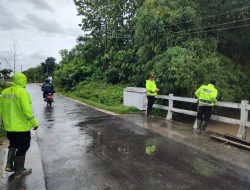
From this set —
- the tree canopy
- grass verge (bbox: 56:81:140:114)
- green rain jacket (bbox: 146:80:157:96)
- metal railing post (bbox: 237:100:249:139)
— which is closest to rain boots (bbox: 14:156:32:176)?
metal railing post (bbox: 237:100:249:139)

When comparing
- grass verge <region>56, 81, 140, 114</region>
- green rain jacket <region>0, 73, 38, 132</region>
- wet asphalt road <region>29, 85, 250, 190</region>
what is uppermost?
green rain jacket <region>0, 73, 38, 132</region>

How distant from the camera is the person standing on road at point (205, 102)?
8953 millimetres

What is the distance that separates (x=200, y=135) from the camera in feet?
28.2

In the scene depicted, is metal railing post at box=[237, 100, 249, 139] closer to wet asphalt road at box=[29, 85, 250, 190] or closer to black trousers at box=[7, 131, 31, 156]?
wet asphalt road at box=[29, 85, 250, 190]

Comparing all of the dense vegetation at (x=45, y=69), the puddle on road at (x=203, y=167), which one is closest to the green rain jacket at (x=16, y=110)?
the puddle on road at (x=203, y=167)

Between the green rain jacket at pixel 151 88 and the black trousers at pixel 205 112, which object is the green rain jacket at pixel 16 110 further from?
the green rain jacket at pixel 151 88

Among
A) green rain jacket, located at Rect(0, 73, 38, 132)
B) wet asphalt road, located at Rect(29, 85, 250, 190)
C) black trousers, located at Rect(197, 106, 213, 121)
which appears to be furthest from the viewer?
black trousers, located at Rect(197, 106, 213, 121)

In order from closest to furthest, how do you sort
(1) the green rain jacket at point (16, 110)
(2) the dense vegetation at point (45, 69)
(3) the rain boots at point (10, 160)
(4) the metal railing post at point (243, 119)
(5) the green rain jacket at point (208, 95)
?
(1) the green rain jacket at point (16, 110) < (3) the rain boots at point (10, 160) < (4) the metal railing post at point (243, 119) < (5) the green rain jacket at point (208, 95) < (2) the dense vegetation at point (45, 69)

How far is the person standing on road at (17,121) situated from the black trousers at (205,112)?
605 centimetres

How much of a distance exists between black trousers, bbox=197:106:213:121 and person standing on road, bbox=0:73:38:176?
6054mm

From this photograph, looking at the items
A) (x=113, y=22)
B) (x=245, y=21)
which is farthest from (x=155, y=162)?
(x=113, y=22)

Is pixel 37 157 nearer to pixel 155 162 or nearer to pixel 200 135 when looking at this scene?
pixel 155 162

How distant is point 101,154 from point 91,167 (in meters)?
0.92

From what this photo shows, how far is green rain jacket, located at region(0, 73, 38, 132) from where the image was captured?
5.01 metres
